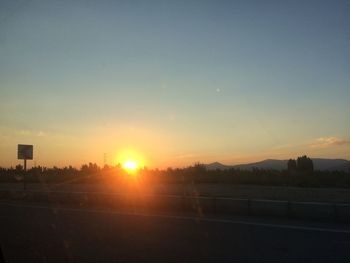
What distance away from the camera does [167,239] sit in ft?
39.8

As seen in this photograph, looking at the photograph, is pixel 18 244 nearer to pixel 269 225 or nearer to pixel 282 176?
pixel 269 225

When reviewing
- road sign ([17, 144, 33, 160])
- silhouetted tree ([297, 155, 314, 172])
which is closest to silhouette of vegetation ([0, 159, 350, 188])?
silhouetted tree ([297, 155, 314, 172])

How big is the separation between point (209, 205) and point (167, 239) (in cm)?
765

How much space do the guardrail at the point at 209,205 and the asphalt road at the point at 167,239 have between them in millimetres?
1779

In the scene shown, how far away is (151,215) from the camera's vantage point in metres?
17.7

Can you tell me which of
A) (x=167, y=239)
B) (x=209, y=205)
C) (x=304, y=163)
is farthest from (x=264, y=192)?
(x=304, y=163)

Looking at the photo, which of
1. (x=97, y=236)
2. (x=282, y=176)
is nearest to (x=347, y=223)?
(x=97, y=236)

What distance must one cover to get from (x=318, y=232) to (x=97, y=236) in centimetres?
529

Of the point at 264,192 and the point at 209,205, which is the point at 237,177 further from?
the point at 209,205

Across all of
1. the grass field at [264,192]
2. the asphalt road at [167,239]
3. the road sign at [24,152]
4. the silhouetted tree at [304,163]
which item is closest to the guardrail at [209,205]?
the asphalt road at [167,239]

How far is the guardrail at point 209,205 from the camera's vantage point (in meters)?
16.8

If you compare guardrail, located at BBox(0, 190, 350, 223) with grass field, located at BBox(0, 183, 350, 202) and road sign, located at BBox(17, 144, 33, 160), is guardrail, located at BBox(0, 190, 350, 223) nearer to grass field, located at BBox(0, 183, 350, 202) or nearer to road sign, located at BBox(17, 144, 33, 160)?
grass field, located at BBox(0, 183, 350, 202)

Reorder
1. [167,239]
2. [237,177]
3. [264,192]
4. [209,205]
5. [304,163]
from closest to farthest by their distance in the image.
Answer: [167,239] → [209,205] → [264,192] → [237,177] → [304,163]

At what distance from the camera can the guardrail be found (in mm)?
16828
